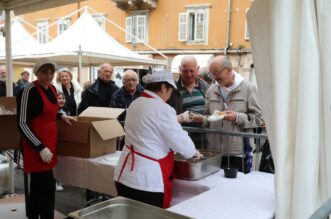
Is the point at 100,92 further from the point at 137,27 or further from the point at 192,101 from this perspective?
the point at 137,27

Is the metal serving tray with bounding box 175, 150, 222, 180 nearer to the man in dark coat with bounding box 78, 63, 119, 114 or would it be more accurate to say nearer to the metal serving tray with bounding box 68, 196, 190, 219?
the metal serving tray with bounding box 68, 196, 190, 219

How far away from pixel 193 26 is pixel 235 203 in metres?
15.8

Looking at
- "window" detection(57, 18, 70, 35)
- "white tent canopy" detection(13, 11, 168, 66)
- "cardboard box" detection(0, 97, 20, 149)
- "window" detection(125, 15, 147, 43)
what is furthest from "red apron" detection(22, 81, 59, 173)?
"window" detection(57, 18, 70, 35)

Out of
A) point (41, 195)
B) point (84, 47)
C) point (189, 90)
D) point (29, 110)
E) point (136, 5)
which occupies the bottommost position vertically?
point (41, 195)

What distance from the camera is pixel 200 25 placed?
16484 millimetres

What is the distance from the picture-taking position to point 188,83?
3.51 meters

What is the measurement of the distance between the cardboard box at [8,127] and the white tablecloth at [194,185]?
5.85 feet

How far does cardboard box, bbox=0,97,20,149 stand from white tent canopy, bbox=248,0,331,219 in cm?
271

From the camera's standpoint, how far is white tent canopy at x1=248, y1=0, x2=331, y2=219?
1060 mm

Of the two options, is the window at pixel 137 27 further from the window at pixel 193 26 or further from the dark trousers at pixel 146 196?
the dark trousers at pixel 146 196

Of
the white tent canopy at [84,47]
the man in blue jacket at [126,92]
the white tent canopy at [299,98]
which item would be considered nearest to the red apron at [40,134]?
the man in blue jacket at [126,92]

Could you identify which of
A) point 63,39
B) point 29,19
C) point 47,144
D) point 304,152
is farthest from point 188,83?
point 29,19

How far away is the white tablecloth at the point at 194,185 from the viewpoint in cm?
214

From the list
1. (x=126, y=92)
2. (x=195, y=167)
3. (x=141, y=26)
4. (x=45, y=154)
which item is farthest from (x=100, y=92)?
(x=141, y=26)
